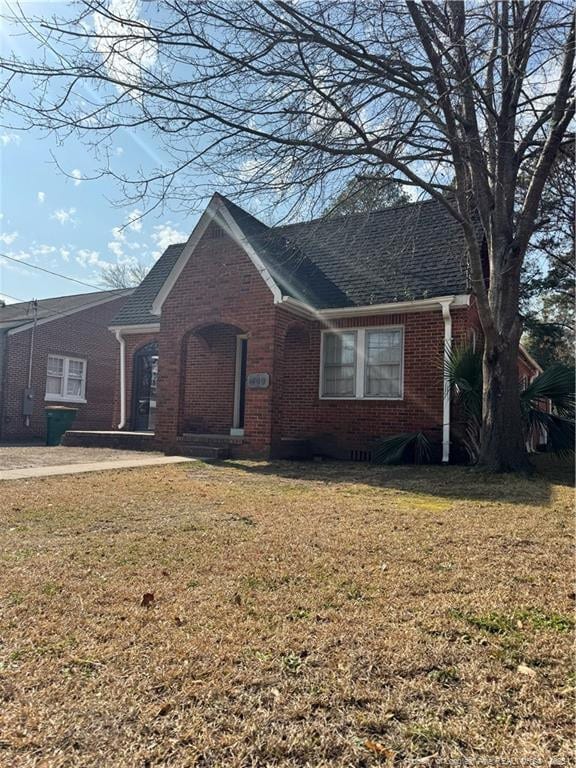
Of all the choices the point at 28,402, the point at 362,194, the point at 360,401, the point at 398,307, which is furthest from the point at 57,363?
the point at 362,194

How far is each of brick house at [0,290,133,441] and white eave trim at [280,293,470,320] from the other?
41.3 ft

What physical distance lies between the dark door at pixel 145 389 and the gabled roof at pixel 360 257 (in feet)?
10.8

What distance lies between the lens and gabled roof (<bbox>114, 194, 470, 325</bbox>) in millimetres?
11500

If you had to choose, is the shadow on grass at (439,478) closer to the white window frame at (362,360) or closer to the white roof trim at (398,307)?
the white window frame at (362,360)

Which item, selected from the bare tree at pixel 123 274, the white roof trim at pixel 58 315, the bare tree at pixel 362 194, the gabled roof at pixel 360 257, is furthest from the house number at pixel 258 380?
the bare tree at pixel 123 274

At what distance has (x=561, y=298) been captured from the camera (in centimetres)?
2580

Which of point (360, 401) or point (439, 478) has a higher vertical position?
point (360, 401)

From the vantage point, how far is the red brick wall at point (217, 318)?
37.0 ft

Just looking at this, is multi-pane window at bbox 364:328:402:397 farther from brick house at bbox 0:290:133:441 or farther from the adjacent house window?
the adjacent house window

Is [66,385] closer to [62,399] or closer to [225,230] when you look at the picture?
[62,399]

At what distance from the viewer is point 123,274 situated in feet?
125

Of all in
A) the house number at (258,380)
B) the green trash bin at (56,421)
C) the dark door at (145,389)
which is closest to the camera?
the house number at (258,380)

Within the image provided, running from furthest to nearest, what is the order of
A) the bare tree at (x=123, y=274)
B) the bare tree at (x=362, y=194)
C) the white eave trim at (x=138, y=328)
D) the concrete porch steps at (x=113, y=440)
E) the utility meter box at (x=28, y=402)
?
the bare tree at (x=123, y=274), the utility meter box at (x=28, y=402), the white eave trim at (x=138, y=328), the concrete porch steps at (x=113, y=440), the bare tree at (x=362, y=194)

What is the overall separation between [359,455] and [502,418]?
3.95 metres
